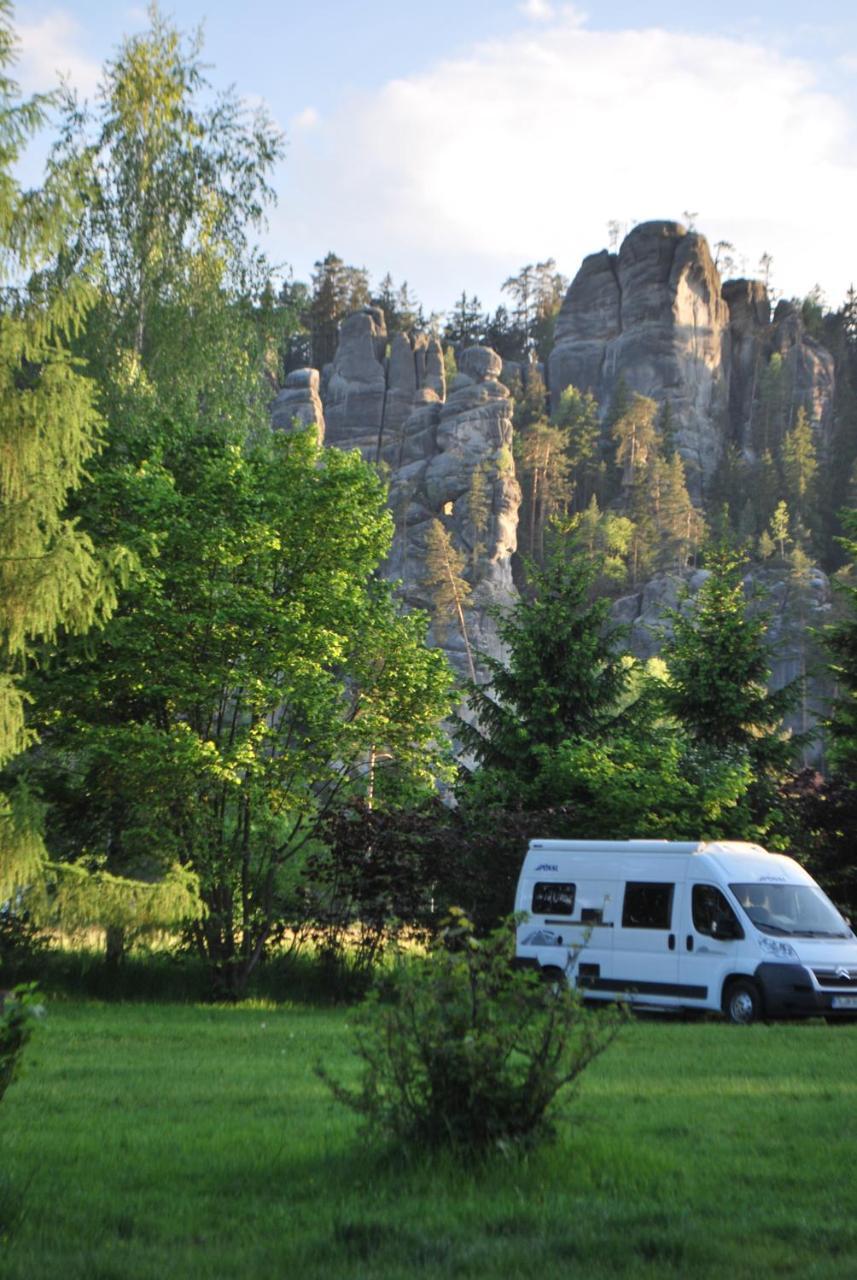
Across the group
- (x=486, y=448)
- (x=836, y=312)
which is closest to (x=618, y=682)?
(x=486, y=448)

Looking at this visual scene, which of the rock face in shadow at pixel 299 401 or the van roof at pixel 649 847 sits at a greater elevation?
the rock face in shadow at pixel 299 401

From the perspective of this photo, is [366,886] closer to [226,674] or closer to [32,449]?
[226,674]

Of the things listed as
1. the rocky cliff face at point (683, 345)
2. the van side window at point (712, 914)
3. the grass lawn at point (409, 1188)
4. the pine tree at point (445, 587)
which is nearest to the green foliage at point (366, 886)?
the van side window at point (712, 914)

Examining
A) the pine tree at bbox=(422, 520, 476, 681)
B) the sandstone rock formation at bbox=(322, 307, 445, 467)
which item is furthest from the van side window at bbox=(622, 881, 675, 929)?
the sandstone rock formation at bbox=(322, 307, 445, 467)

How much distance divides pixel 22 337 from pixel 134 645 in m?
6.39

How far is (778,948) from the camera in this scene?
16.4 metres

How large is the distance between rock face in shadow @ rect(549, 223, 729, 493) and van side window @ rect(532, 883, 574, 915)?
96518 mm

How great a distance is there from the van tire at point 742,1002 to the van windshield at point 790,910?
2.58 feet

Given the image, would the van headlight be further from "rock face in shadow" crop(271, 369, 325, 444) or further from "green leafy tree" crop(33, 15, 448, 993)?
"rock face in shadow" crop(271, 369, 325, 444)

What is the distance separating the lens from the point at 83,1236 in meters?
5.47

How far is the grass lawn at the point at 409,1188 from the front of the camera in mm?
5113

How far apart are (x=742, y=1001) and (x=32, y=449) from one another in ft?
37.2

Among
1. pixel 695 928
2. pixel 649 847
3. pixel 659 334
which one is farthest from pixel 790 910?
pixel 659 334

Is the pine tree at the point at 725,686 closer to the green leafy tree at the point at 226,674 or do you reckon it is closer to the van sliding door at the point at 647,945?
the green leafy tree at the point at 226,674
